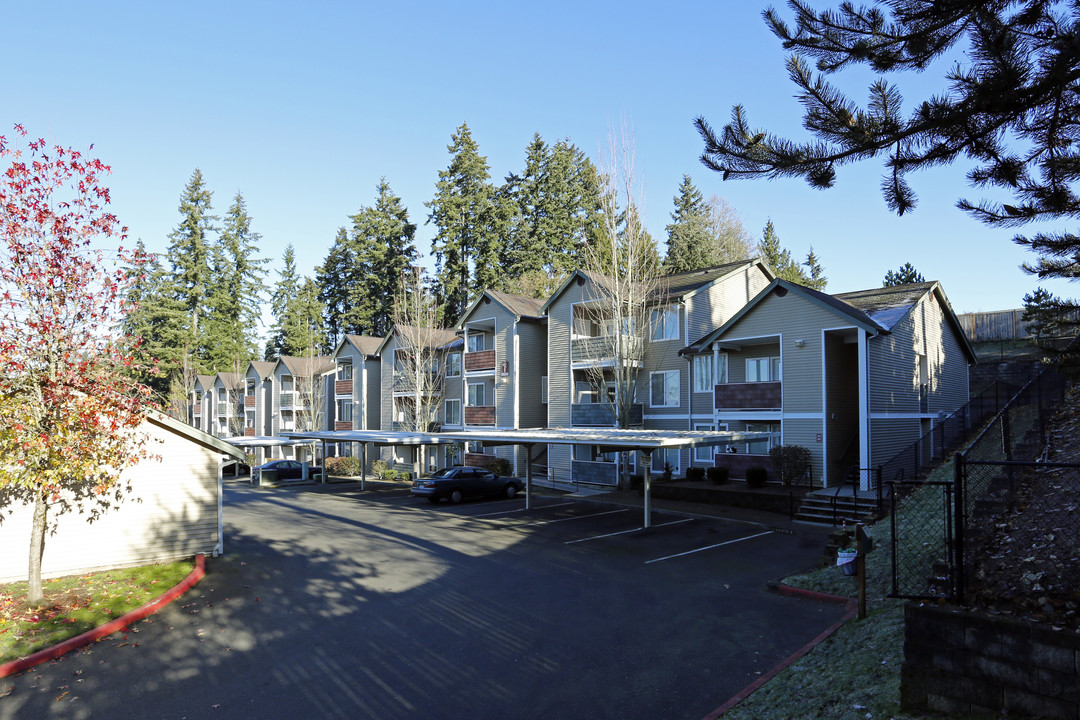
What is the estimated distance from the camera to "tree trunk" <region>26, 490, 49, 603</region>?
459 inches

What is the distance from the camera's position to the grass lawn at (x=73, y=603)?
32.5ft

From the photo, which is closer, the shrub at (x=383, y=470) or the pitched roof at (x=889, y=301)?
the pitched roof at (x=889, y=301)

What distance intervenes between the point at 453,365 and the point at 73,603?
31491 mm

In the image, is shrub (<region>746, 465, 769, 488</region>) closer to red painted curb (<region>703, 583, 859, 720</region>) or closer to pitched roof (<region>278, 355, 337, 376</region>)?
red painted curb (<region>703, 583, 859, 720</region>)

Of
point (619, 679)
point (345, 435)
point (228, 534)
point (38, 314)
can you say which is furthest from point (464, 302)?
point (619, 679)

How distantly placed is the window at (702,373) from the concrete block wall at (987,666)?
22831mm

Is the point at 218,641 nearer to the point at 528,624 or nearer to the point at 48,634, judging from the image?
the point at 48,634

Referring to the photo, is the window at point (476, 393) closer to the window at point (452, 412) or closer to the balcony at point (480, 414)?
the balcony at point (480, 414)

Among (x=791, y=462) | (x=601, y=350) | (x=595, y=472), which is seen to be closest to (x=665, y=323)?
(x=601, y=350)

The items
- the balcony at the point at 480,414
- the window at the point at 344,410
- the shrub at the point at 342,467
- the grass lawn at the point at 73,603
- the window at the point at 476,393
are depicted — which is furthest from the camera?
the window at the point at 344,410

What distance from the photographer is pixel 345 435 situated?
3425 centimetres

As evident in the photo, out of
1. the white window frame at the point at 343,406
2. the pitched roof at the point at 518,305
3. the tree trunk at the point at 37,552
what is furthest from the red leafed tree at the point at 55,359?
the white window frame at the point at 343,406

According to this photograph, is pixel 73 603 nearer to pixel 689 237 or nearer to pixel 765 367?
pixel 765 367

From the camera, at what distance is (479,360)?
38.1 metres
